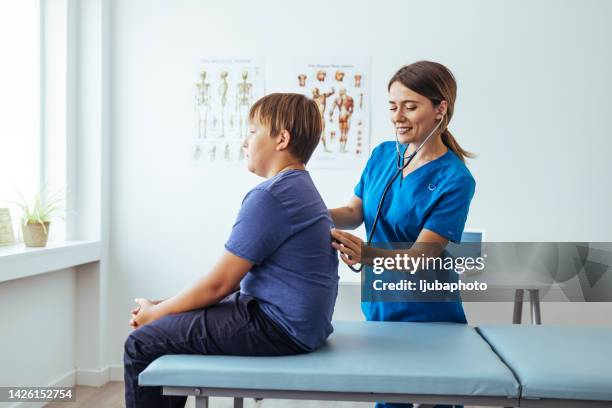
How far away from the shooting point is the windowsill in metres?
2.21

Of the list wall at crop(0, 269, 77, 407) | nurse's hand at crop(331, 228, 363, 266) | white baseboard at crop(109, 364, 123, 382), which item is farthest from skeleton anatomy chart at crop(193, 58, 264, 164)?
nurse's hand at crop(331, 228, 363, 266)

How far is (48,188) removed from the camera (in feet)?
9.27

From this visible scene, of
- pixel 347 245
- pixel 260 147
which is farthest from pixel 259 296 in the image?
pixel 260 147

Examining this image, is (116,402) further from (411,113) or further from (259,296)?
(411,113)

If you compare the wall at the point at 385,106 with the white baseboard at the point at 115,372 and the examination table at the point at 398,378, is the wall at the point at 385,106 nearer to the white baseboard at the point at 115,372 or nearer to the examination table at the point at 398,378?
the white baseboard at the point at 115,372

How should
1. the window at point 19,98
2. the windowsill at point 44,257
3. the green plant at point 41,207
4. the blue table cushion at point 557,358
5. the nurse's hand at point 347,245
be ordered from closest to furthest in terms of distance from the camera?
1. the blue table cushion at point 557,358
2. the nurse's hand at point 347,245
3. the windowsill at point 44,257
4. the green plant at point 41,207
5. the window at point 19,98

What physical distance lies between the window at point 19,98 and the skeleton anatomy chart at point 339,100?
44.4 inches

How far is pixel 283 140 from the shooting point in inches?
56.4

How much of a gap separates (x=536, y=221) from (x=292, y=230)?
185cm

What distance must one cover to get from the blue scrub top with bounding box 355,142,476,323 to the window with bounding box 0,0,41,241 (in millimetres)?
1667

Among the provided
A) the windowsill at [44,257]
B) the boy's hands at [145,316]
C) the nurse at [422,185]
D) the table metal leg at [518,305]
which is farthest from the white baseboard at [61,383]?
the table metal leg at [518,305]

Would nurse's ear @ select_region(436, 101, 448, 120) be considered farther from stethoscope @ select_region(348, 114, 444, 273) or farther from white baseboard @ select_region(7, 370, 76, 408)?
white baseboard @ select_region(7, 370, 76, 408)

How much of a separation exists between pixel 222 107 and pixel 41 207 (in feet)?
3.04

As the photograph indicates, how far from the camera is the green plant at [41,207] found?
2518 mm
